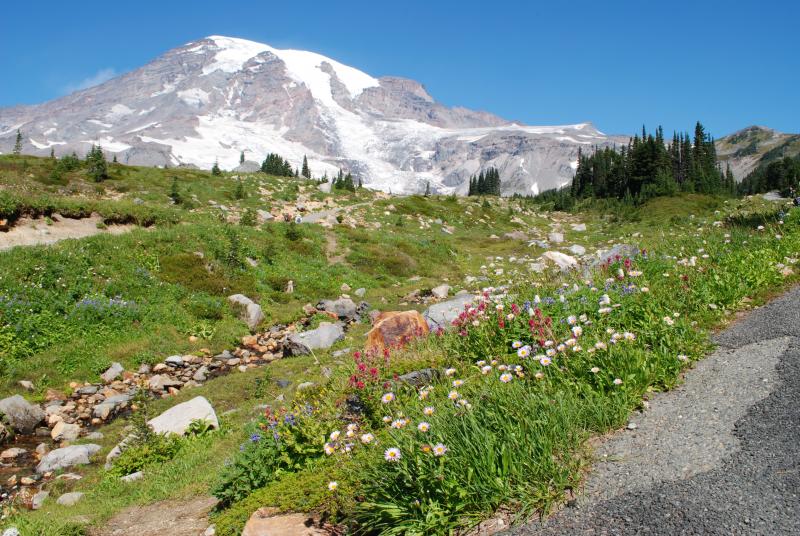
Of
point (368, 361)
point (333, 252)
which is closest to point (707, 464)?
point (368, 361)

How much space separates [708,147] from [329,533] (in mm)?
134197

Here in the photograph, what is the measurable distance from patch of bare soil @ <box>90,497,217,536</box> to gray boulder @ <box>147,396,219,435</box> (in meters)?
3.04

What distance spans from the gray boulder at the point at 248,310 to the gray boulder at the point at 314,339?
225cm

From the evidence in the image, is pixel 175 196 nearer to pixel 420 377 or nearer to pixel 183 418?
pixel 183 418

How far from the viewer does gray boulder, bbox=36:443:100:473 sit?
9.95 meters

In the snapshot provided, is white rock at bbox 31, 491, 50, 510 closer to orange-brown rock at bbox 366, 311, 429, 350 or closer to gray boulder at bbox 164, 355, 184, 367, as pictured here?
gray boulder at bbox 164, 355, 184, 367

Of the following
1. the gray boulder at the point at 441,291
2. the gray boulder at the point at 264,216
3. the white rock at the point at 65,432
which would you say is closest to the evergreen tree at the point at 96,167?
the gray boulder at the point at 264,216

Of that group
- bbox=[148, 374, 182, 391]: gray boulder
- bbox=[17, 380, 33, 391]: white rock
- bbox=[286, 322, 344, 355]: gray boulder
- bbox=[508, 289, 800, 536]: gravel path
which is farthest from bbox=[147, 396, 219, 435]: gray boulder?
bbox=[508, 289, 800, 536]: gravel path

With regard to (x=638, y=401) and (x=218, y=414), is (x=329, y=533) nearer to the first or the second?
(x=638, y=401)

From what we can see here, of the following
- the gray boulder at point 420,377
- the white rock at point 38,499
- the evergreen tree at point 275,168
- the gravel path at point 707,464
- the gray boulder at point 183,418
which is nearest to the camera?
the gravel path at point 707,464

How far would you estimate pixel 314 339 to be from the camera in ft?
54.5

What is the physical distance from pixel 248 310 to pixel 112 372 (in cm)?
563

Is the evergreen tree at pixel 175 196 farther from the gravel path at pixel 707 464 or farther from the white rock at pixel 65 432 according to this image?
the gravel path at pixel 707 464

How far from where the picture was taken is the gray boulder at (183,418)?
35.1 feet
